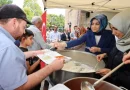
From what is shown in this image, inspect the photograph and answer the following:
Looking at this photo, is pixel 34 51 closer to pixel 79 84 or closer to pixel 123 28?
pixel 79 84

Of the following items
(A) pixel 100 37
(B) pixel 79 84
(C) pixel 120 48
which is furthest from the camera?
(A) pixel 100 37

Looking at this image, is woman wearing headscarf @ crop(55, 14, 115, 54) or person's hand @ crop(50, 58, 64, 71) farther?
woman wearing headscarf @ crop(55, 14, 115, 54)

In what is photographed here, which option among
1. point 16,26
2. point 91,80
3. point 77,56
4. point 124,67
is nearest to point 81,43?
point 77,56

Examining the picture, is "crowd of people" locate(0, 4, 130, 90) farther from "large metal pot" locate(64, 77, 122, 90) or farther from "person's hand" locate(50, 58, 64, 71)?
"large metal pot" locate(64, 77, 122, 90)

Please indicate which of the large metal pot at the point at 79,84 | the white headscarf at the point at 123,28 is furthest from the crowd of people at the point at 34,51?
the large metal pot at the point at 79,84

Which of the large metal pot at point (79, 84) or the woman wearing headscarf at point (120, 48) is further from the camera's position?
the woman wearing headscarf at point (120, 48)

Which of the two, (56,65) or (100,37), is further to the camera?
(100,37)

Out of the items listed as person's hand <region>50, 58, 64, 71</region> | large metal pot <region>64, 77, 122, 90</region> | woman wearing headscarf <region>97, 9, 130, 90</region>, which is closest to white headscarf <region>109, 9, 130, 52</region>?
woman wearing headscarf <region>97, 9, 130, 90</region>

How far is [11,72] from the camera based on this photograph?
662mm

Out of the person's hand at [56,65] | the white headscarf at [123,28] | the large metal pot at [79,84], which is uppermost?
the white headscarf at [123,28]

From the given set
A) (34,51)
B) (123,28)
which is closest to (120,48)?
(123,28)

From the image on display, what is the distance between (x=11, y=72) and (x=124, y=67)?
0.77 meters

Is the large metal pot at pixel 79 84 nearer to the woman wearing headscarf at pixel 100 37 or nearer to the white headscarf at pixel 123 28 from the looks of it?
the white headscarf at pixel 123 28

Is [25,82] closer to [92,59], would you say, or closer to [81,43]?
[92,59]
